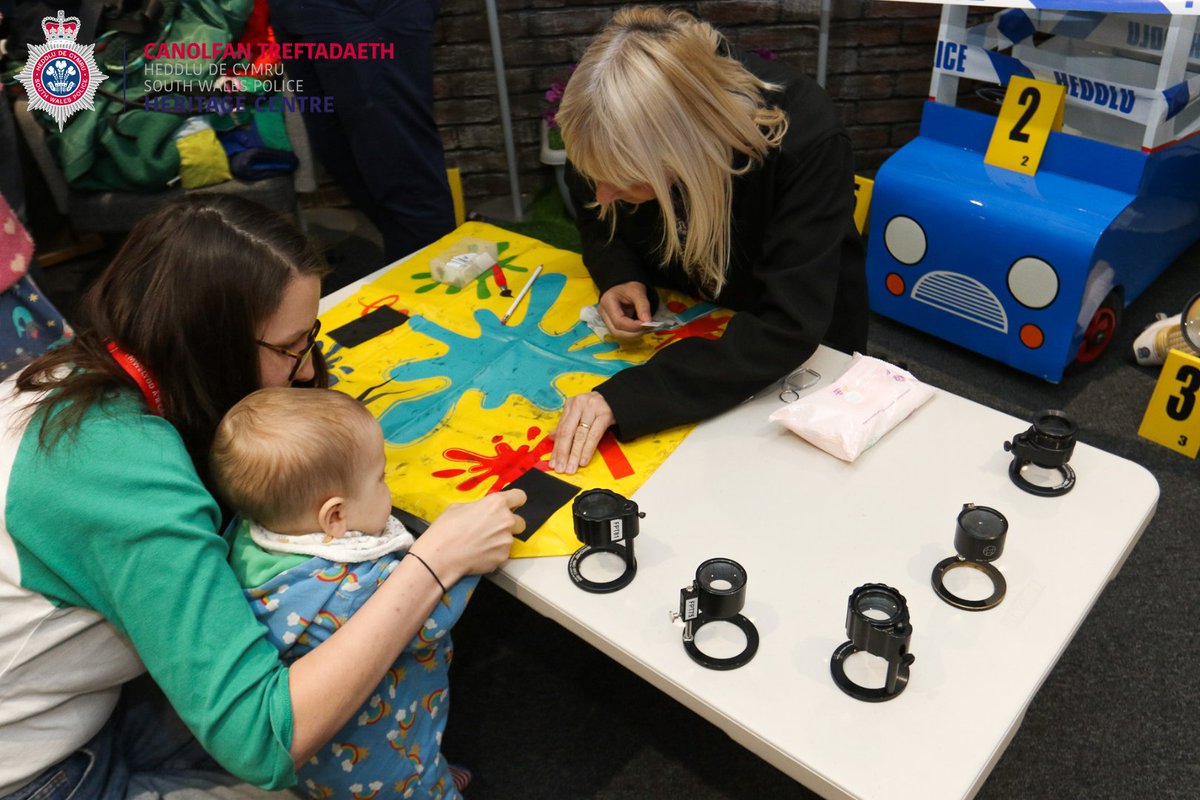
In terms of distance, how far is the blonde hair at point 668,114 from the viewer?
125cm

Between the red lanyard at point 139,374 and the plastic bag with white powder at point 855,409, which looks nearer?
the red lanyard at point 139,374

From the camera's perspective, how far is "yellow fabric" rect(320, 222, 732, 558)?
1.29 m

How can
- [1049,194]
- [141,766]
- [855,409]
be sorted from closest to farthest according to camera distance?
[141,766] → [855,409] → [1049,194]

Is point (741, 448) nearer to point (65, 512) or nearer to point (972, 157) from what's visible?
point (65, 512)

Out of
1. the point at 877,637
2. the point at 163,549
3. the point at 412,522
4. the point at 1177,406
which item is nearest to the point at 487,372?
the point at 412,522

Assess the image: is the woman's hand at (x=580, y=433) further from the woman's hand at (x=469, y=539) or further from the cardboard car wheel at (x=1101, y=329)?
the cardboard car wheel at (x=1101, y=329)

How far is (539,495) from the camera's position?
125 centimetres

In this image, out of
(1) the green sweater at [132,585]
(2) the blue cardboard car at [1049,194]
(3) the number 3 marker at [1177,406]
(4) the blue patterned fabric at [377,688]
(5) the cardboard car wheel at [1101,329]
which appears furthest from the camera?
(5) the cardboard car wheel at [1101,329]

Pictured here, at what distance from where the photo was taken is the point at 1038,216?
2.18 metres

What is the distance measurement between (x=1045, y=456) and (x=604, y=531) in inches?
22.3

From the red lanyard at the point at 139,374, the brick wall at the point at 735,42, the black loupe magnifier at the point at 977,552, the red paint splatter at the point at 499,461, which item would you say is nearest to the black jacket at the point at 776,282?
the red paint splatter at the point at 499,461

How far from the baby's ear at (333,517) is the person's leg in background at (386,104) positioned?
56.5 inches

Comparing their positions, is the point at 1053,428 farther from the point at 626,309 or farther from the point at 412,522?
the point at 412,522

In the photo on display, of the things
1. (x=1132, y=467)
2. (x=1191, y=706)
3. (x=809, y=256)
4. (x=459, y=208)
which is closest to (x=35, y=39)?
(x=459, y=208)
